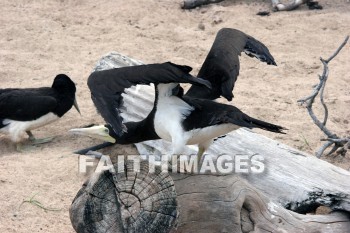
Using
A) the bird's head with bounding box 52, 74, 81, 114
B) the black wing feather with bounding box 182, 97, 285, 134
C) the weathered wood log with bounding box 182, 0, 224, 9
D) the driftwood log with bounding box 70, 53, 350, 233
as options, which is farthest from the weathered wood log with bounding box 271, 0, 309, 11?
the black wing feather with bounding box 182, 97, 285, 134

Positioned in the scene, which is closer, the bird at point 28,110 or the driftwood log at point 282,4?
the bird at point 28,110

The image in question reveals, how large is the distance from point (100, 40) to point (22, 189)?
3.29 metres

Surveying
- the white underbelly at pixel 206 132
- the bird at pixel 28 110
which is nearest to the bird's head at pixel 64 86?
the bird at pixel 28 110

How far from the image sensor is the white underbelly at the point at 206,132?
3824 millimetres

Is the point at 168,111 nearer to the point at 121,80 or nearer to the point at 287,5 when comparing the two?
the point at 121,80

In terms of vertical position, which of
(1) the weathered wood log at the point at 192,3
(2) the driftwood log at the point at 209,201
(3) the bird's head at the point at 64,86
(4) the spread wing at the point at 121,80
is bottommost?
(1) the weathered wood log at the point at 192,3

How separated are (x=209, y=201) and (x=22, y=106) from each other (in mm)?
2515

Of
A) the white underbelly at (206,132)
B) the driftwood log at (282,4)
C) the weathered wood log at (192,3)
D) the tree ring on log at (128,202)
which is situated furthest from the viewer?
the weathered wood log at (192,3)

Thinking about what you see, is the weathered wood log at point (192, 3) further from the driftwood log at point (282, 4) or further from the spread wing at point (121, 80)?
the spread wing at point (121, 80)

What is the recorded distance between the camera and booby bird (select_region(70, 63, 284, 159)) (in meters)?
3.40

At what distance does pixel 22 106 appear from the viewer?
5.37m

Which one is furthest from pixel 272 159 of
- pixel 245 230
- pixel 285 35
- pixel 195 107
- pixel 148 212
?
pixel 285 35

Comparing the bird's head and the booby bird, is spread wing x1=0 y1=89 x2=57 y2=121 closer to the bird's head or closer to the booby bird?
the bird's head

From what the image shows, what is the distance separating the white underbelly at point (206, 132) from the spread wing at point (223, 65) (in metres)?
0.22
